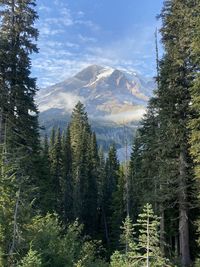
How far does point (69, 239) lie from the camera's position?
14.2m

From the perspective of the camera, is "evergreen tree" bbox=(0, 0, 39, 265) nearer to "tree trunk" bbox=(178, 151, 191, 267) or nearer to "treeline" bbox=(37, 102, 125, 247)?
"tree trunk" bbox=(178, 151, 191, 267)

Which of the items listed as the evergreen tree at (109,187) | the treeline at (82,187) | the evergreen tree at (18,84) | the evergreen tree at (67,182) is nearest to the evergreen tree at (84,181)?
the treeline at (82,187)

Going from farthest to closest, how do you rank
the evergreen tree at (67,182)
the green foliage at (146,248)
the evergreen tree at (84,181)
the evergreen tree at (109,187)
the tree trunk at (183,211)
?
the evergreen tree at (109,187) < the evergreen tree at (67,182) < the evergreen tree at (84,181) < the tree trunk at (183,211) < the green foliage at (146,248)

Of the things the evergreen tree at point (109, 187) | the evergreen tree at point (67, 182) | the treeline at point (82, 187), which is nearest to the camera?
the treeline at point (82, 187)

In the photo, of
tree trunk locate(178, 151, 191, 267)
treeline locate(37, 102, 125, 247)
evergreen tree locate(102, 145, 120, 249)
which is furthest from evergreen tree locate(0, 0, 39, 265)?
evergreen tree locate(102, 145, 120, 249)

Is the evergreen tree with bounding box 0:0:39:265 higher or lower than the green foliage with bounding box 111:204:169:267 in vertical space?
higher

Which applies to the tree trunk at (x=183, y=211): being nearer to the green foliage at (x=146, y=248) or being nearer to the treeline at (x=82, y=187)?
the green foliage at (x=146, y=248)

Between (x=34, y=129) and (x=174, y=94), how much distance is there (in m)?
7.78

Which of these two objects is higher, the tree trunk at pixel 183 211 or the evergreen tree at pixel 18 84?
the evergreen tree at pixel 18 84

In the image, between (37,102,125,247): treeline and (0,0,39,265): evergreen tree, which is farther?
(37,102,125,247): treeline

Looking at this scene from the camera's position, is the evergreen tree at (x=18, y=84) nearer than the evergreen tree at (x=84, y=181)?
Yes

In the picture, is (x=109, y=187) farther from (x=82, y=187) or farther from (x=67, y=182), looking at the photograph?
(x=67, y=182)

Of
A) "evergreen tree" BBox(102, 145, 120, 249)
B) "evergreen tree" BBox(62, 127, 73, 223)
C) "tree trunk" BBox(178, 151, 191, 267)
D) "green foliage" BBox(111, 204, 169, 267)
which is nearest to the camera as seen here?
"green foliage" BBox(111, 204, 169, 267)

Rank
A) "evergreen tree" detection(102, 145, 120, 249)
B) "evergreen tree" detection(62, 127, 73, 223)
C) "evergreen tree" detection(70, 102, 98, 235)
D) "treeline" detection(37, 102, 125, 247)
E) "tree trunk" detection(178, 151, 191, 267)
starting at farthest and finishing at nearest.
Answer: "evergreen tree" detection(102, 145, 120, 249)
"evergreen tree" detection(62, 127, 73, 223)
"evergreen tree" detection(70, 102, 98, 235)
"treeline" detection(37, 102, 125, 247)
"tree trunk" detection(178, 151, 191, 267)
